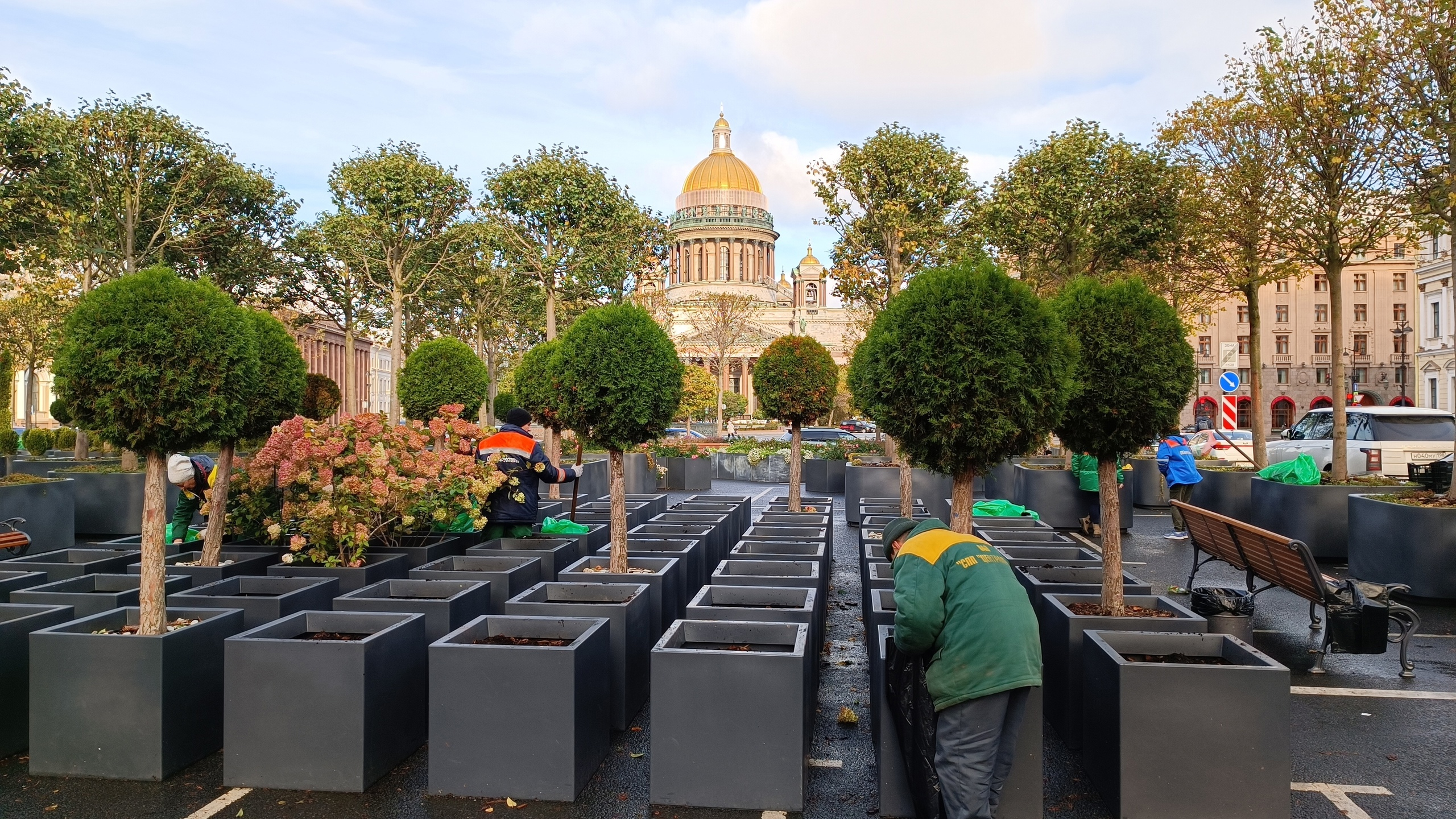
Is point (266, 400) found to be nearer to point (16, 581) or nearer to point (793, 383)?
point (16, 581)

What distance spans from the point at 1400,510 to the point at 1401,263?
6969 centimetres

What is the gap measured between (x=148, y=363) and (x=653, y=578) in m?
3.38

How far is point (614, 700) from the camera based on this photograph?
17.8ft

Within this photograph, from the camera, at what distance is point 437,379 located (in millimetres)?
15375

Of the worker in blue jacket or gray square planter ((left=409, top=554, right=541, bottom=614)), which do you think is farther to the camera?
the worker in blue jacket

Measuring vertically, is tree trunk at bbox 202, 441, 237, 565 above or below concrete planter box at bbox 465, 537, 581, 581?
above

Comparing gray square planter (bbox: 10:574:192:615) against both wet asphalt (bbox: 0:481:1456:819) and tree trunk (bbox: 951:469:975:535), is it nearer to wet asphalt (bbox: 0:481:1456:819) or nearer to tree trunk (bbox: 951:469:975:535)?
wet asphalt (bbox: 0:481:1456:819)

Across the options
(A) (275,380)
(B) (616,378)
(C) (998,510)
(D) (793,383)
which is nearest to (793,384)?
(D) (793,383)

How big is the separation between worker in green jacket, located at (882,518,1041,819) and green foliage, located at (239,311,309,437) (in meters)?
5.57

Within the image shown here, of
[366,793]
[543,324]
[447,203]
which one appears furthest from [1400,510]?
[543,324]

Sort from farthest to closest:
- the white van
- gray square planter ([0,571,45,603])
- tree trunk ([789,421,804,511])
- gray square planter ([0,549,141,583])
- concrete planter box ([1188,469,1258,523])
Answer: the white van, concrete planter box ([1188,469,1258,523]), tree trunk ([789,421,804,511]), gray square planter ([0,549,141,583]), gray square planter ([0,571,45,603])

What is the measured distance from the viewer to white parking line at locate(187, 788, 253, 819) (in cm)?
423

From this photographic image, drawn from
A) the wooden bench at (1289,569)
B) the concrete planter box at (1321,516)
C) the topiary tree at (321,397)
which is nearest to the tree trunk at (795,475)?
the wooden bench at (1289,569)

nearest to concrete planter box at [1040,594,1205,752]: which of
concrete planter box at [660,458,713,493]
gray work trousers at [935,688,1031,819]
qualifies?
gray work trousers at [935,688,1031,819]
